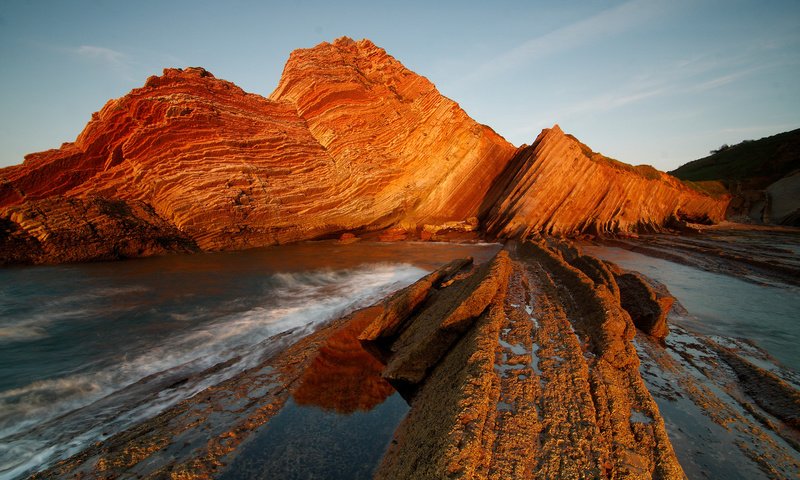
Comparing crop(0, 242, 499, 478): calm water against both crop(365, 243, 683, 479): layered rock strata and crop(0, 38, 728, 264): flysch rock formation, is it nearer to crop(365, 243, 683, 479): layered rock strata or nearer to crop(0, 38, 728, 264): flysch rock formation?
crop(0, 38, 728, 264): flysch rock formation

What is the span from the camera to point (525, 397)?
229cm

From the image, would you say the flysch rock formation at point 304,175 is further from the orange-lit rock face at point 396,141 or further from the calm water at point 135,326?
the calm water at point 135,326

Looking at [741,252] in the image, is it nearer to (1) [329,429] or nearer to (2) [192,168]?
(1) [329,429]

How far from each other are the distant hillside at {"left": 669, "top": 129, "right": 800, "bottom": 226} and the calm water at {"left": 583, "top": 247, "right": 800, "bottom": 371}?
17.7 m

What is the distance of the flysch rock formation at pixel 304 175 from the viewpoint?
40.8ft

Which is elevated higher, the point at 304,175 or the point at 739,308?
the point at 304,175

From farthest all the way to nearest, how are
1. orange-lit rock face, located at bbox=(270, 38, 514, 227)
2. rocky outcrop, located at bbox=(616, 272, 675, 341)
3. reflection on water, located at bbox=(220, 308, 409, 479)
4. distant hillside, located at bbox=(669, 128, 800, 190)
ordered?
distant hillside, located at bbox=(669, 128, 800, 190)
orange-lit rock face, located at bbox=(270, 38, 514, 227)
rocky outcrop, located at bbox=(616, 272, 675, 341)
reflection on water, located at bbox=(220, 308, 409, 479)

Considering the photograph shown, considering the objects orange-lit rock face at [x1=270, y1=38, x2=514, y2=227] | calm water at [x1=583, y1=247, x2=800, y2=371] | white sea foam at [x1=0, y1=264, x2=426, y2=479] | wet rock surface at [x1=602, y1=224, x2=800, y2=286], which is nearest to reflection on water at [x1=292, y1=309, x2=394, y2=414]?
white sea foam at [x1=0, y1=264, x2=426, y2=479]

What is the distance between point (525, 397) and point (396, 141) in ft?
54.0

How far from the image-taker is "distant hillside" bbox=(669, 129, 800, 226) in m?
22.3

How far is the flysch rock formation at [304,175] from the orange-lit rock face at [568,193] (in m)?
0.07

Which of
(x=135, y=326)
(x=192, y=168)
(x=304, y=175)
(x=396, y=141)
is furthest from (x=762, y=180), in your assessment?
(x=135, y=326)

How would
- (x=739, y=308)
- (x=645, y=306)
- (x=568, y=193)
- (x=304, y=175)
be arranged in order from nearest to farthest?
(x=645, y=306) → (x=739, y=308) → (x=304, y=175) → (x=568, y=193)

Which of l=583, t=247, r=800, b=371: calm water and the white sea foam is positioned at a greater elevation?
l=583, t=247, r=800, b=371: calm water
